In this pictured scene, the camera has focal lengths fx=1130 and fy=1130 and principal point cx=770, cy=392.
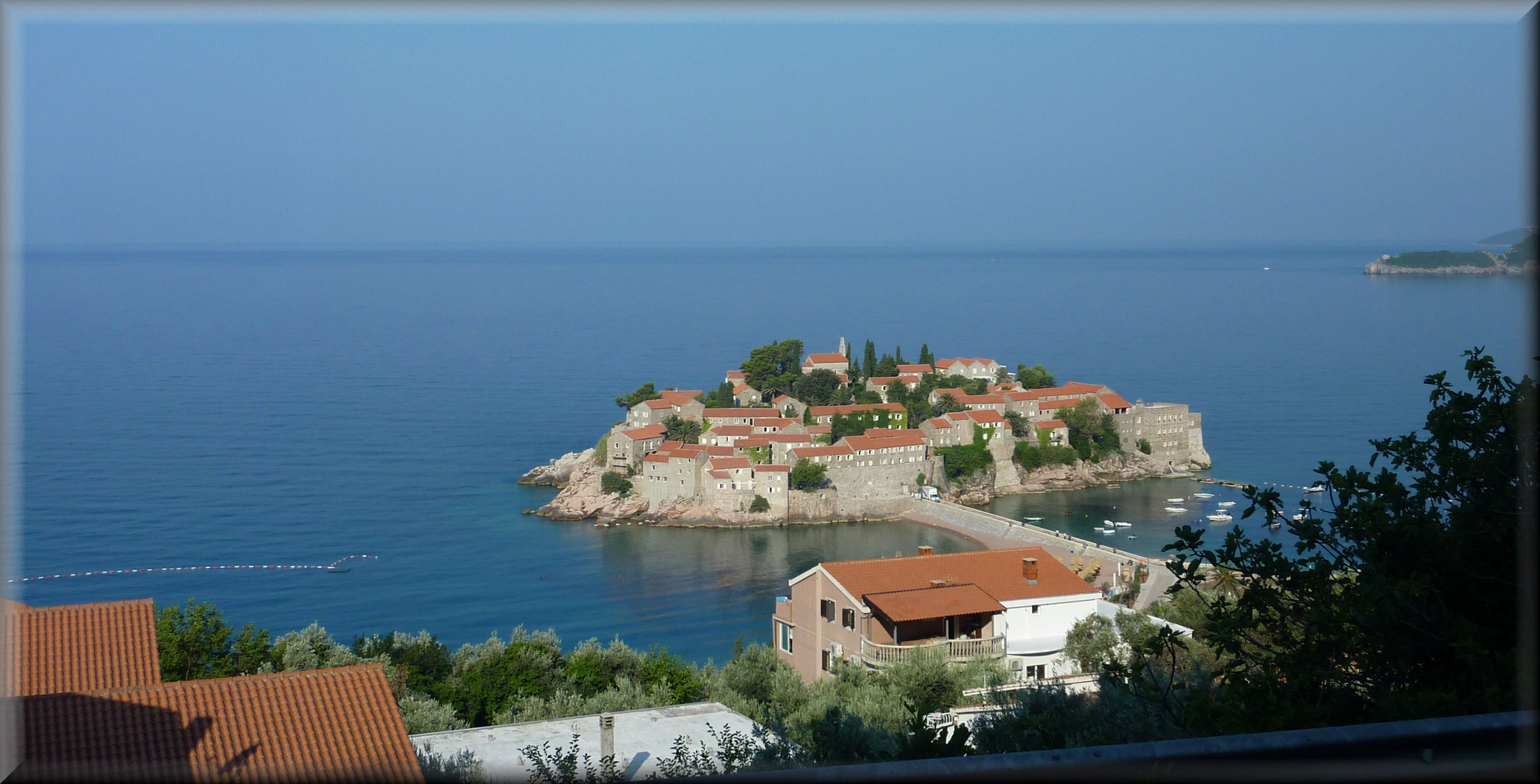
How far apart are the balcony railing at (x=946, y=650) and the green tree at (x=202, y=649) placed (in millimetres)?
4179

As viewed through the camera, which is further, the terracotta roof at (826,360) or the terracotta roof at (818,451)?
the terracotta roof at (826,360)

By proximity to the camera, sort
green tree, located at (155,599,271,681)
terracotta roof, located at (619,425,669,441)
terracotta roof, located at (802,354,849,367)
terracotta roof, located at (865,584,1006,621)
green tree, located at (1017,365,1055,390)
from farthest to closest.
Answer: green tree, located at (1017,365,1055,390)
terracotta roof, located at (802,354,849,367)
terracotta roof, located at (619,425,669,441)
terracotta roof, located at (865,584,1006,621)
green tree, located at (155,599,271,681)

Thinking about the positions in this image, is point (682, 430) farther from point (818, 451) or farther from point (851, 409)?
point (851, 409)

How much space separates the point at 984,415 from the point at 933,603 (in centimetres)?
1969

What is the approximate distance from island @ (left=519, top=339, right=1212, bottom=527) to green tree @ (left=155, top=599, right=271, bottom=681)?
16.3 metres

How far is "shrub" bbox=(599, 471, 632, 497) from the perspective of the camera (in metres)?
25.5

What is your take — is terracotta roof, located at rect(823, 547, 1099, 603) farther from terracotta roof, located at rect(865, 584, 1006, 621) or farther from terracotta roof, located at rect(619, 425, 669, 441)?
terracotta roof, located at rect(619, 425, 669, 441)

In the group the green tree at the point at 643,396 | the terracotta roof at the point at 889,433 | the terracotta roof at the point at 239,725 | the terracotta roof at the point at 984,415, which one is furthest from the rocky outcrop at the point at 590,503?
the terracotta roof at the point at 239,725

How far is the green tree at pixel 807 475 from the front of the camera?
2452 centimetres

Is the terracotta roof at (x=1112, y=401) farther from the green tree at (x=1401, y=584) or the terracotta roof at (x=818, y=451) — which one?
the green tree at (x=1401, y=584)

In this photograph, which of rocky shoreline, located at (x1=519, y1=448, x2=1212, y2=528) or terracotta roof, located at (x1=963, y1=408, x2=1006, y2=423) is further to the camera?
terracotta roof, located at (x1=963, y1=408, x2=1006, y2=423)

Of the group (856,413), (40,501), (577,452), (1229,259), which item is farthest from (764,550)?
(1229,259)

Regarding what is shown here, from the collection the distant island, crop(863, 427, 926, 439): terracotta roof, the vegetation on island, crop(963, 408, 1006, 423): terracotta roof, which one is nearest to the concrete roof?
the vegetation on island

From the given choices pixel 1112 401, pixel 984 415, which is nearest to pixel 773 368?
pixel 984 415
